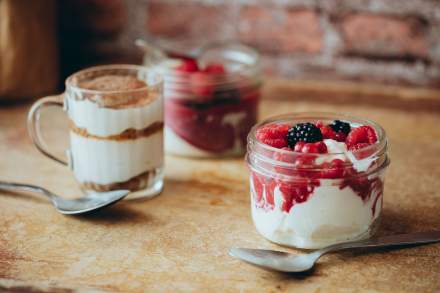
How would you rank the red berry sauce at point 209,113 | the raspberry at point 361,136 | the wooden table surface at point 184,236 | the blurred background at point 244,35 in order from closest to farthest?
1. the wooden table surface at point 184,236
2. the raspberry at point 361,136
3. the red berry sauce at point 209,113
4. the blurred background at point 244,35

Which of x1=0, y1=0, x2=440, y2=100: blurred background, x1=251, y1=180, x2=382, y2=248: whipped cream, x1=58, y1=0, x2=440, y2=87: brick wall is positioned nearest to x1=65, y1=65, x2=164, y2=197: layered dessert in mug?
x1=251, y1=180, x2=382, y2=248: whipped cream

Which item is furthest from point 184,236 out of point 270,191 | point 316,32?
point 316,32

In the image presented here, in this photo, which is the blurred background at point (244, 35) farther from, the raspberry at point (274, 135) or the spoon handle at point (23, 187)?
the raspberry at point (274, 135)

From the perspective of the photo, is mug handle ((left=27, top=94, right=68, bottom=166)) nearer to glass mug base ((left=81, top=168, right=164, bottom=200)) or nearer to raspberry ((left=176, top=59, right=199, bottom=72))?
glass mug base ((left=81, top=168, right=164, bottom=200))

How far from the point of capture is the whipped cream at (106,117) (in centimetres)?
108

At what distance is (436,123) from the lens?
4.84 feet

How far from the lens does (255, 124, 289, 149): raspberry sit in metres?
0.99

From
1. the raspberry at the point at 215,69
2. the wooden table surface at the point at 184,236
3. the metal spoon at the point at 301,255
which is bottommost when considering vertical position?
the wooden table surface at the point at 184,236

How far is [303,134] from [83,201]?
0.39 metres

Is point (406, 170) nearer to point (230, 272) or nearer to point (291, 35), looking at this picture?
point (230, 272)

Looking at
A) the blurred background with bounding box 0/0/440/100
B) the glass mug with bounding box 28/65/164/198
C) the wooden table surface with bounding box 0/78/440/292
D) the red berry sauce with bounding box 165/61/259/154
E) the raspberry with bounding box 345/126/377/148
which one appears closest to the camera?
the wooden table surface with bounding box 0/78/440/292

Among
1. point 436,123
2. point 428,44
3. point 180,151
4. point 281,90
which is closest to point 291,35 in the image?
point 281,90

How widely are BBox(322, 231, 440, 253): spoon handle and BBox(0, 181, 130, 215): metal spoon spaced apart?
1.17 ft

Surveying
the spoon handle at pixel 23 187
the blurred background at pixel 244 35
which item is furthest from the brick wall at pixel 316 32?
the spoon handle at pixel 23 187
